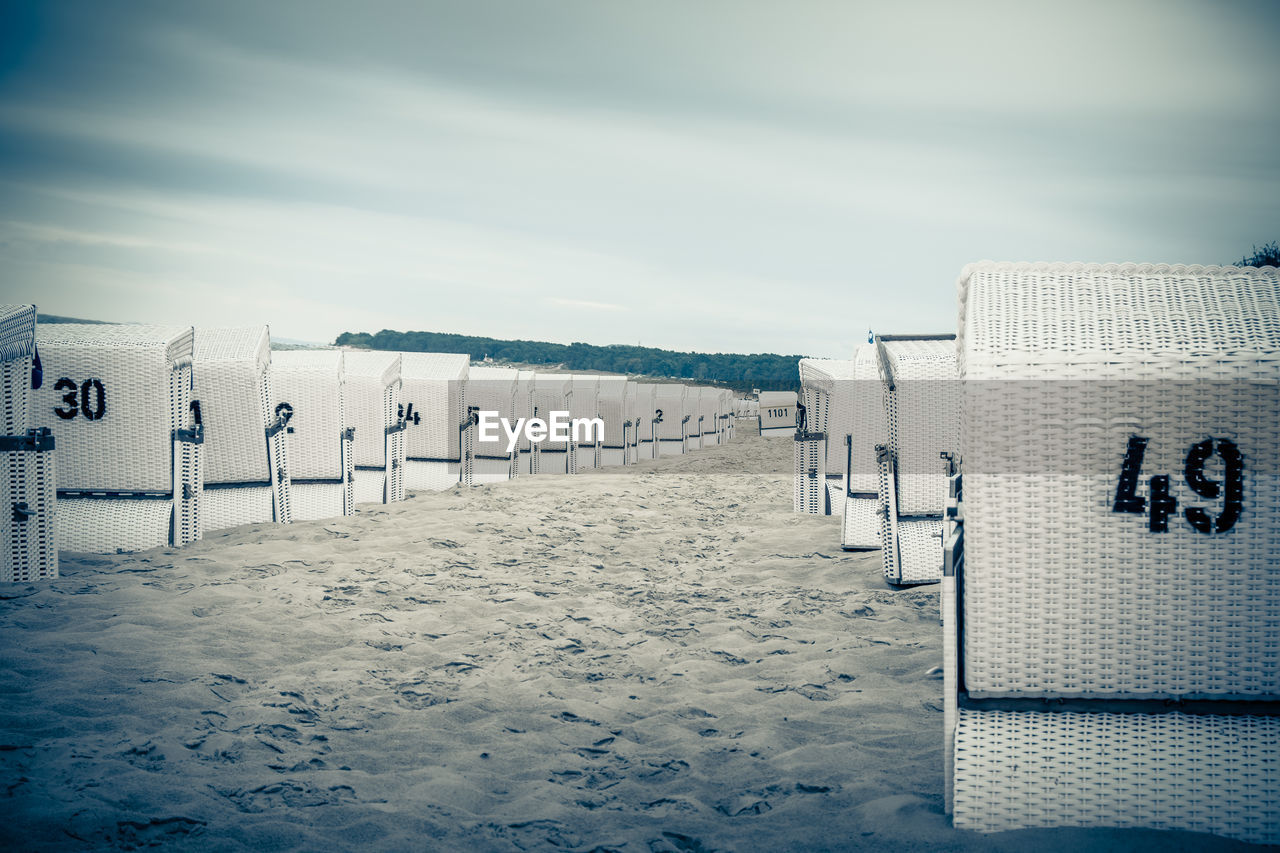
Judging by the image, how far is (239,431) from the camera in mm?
8922

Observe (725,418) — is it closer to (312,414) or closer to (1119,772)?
(312,414)

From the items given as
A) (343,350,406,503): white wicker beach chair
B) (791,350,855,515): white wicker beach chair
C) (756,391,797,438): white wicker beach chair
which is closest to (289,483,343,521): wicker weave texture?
(343,350,406,503): white wicker beach chair

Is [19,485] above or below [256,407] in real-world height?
below

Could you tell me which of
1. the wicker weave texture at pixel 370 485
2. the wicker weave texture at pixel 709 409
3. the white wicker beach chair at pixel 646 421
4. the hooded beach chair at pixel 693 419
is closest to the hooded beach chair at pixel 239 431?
the wicker weave texture at pixel 370 485

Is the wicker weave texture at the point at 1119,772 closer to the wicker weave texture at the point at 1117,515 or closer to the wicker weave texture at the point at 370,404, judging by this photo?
the wicker weave texture at the point at 1117,515

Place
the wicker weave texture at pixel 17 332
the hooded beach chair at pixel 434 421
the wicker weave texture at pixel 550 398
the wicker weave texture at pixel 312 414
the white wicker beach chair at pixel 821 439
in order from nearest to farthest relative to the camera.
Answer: the wicker weave texture at pixel 17 332 < the white wicker beach chair at pixel 821 439 < the wicker weave texture at pixel 312 414 < the hooded beach chair at pixel 434 421 < the wicker weave texture at pixel 550 398

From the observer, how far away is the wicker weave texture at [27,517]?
6219 millimetres

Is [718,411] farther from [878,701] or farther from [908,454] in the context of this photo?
[878,701]

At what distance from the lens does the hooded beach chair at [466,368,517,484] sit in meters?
15.6

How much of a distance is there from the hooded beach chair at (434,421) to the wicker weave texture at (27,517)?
7.35 metres

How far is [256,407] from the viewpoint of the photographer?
905cm

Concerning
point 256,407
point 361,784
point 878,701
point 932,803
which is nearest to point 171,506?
point 256,407

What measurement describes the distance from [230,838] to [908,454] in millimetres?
5706

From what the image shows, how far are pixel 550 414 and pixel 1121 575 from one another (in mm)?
16015
